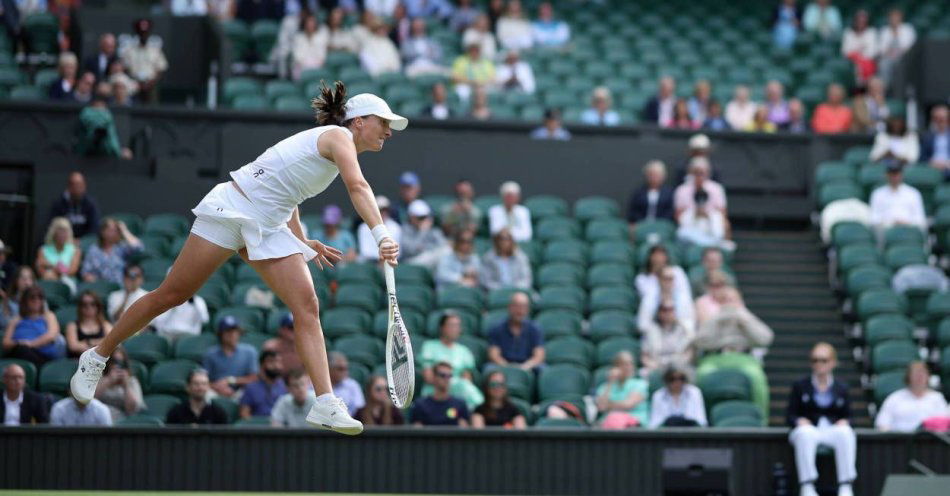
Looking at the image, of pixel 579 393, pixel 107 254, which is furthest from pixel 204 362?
pixel 579 393

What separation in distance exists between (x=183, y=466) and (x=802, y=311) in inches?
291

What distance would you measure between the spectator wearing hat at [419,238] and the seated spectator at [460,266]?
38 centimetres

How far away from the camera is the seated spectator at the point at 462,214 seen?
1590 cm

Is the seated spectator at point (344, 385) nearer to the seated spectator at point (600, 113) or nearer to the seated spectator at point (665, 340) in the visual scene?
the seated spectator at point (665, 340)

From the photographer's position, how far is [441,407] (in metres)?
12.5

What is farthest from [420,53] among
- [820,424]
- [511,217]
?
[820,424]

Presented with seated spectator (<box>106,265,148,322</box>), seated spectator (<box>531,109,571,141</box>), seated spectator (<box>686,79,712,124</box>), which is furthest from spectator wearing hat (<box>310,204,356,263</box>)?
seated spectator (<box>686,79,712,124</box>)

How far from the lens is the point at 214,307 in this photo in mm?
14547

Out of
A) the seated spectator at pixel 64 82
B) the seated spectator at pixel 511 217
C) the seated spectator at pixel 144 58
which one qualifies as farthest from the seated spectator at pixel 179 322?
the seated spectator at pixel 144 58

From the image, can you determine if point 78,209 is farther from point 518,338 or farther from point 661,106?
point 661,106

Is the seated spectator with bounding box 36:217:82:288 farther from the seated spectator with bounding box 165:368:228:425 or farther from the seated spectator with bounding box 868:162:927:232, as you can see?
A: the seated spectator with bounding box 868:162:927:232

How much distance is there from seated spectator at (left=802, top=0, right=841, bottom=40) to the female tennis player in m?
15.6

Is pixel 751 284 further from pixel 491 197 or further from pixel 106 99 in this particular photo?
pixel 106 99

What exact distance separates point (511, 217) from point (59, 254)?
463cm
